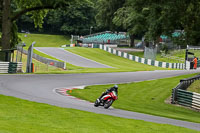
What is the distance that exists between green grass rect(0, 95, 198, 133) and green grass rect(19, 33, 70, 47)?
3508 inches

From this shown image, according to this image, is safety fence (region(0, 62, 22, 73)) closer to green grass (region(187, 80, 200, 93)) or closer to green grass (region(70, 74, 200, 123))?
green grass (region(70, 74, 200, 123))

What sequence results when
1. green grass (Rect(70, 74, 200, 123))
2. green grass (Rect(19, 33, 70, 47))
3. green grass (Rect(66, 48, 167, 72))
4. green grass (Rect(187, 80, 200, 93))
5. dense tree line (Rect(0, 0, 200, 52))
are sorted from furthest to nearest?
green grass (Rect(19, 33, 70, 47)), green grass (Rect(66, 48, 167, 72)), dense tree line (Rect(0, 0, 200, 52)), green grass (Rect(187, 80, 200, 93)), green grass (Rect(70, 74, 200, 123))

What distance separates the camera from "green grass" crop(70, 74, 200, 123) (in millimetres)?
18750

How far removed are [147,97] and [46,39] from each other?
86.1 metres

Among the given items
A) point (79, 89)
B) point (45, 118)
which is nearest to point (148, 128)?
point (45, 118)

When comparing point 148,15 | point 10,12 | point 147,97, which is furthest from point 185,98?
point 10,12

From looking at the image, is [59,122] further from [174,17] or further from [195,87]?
[174,17]

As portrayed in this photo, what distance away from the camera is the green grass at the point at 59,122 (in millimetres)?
10759

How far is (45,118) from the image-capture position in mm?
12656

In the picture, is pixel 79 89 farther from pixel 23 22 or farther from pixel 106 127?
pixel 23 22

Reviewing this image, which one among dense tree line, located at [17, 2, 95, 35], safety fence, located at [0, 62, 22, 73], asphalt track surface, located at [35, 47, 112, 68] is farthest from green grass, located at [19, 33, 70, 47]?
safety fence, located at [0, 62, 22, 73]

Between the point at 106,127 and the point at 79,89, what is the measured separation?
1306 centimetres

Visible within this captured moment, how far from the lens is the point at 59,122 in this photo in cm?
1213

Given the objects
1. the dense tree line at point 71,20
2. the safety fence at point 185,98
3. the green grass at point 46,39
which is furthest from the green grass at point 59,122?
the dense tree line at point 71,20
